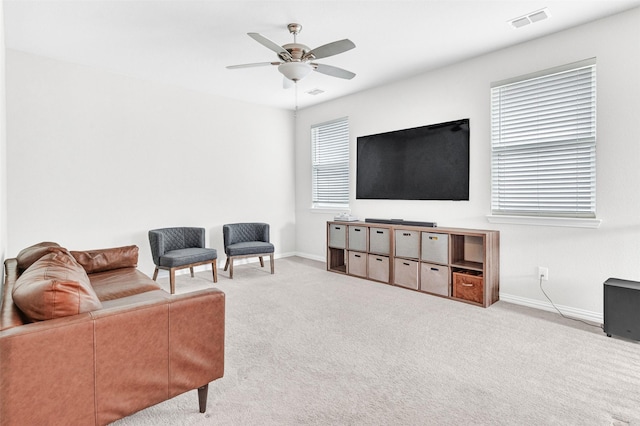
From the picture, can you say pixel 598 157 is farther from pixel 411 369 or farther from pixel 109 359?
pixel 109 359

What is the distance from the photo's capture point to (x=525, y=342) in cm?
274

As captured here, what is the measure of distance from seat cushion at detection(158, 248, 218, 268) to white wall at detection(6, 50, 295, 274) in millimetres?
756

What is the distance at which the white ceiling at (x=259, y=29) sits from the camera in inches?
114

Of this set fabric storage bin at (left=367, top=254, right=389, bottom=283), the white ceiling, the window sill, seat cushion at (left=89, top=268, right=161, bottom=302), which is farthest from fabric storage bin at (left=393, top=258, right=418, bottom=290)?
seat cushion at (left=89, top=268, right=161, bottom=302)

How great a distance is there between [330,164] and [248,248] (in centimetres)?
209

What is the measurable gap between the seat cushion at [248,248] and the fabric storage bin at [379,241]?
148 centimetres

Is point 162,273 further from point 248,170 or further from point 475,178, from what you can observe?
point 475,178

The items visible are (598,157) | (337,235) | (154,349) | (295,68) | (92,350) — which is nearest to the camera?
(92,350)

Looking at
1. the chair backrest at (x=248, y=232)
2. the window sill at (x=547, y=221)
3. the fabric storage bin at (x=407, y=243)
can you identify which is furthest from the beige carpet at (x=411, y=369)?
the chair backrest at (x=248, y=232)

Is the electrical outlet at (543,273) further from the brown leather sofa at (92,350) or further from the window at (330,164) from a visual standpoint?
the brown leather sofa at (92,350)

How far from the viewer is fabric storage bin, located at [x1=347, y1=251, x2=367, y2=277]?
483 cm

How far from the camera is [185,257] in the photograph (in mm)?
4180

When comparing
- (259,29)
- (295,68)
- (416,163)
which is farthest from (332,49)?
(416,163)

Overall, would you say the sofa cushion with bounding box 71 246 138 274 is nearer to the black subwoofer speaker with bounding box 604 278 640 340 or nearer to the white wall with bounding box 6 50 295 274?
the white wall with bounding box 6 50 295 274
